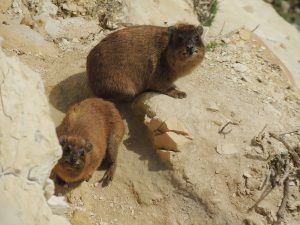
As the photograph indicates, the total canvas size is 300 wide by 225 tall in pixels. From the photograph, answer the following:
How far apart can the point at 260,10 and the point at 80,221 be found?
8.06 m

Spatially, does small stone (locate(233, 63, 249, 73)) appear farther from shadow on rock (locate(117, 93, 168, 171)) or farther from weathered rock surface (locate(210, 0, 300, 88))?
weathered rock surface (locate(210, 0, 300, 88))

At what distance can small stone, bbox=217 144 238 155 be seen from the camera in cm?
766

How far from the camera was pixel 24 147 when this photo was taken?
17.8ft

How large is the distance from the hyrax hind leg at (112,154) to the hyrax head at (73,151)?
20.4 inches

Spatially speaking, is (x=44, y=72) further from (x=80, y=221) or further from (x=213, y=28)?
(x=213, y=28)

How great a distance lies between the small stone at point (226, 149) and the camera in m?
7.66

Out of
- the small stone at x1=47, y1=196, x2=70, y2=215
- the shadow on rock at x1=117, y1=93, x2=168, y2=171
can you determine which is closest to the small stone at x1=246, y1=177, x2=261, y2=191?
the shadow on rock at x1=117, y1=93, x2=168, y2=171

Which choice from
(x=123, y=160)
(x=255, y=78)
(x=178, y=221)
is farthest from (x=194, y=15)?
(x=178, y=221)

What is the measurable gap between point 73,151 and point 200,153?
1.62 m

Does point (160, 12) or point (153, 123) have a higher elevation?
point (153, 123)

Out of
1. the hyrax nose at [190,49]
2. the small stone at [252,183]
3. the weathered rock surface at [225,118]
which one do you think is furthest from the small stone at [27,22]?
the small stone at [252,183]

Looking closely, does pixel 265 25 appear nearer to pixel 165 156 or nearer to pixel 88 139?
pixel 165 156

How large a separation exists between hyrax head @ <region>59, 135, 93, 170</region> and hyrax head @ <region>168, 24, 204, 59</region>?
77.5 inches

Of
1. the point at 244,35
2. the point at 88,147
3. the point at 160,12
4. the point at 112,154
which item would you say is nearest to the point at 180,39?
the point at 112,154
